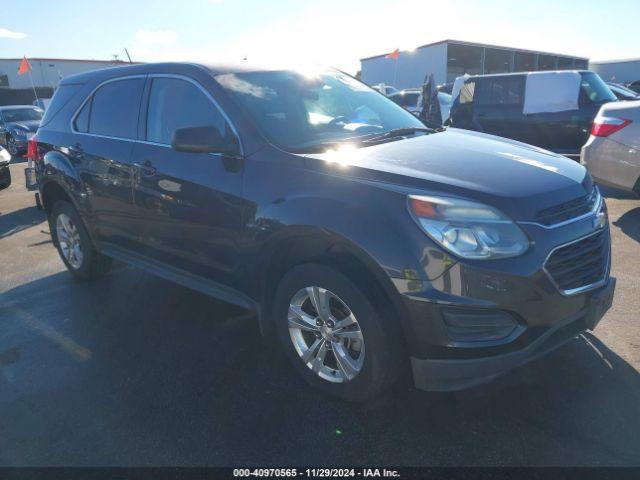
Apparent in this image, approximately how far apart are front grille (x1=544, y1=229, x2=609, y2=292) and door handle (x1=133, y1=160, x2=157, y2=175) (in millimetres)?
2548

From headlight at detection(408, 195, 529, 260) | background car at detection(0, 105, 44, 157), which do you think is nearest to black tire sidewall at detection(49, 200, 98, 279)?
headlight at detection(408, 195, 529, 260)

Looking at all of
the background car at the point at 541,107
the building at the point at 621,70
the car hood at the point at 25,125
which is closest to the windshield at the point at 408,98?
the background car at the point at 541,107

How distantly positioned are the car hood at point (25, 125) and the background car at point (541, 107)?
504 inches

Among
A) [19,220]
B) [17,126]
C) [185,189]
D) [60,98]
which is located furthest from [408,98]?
[185,189]

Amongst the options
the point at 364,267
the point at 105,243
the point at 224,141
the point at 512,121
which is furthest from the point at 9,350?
the point at 512,121

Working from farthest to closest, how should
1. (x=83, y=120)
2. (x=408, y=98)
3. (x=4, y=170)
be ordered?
(x=408, y=98) → (x=4, y=170) → (x=83, y=120)

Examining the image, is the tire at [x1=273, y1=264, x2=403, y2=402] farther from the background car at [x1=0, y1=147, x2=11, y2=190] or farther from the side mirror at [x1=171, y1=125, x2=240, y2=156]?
the background car at [x1=0, y1=147, x2=11, y2=190]

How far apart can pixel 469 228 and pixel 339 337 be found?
2.97 ft

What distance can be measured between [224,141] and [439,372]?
69.1 inches

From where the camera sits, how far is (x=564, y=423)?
2.40 metres

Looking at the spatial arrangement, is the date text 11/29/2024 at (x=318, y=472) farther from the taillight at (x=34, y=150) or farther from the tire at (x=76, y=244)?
the taillight at (x=34, y=150)

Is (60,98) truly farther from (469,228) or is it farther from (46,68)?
(46,68)

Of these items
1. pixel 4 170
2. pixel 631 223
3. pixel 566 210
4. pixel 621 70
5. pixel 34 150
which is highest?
pixel 34 150

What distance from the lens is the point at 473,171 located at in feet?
8.19
